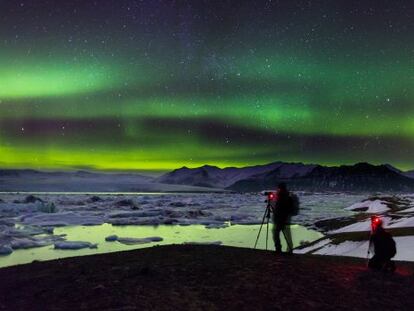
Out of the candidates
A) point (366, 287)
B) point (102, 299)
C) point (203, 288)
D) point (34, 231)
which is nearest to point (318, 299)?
point (366, 287)

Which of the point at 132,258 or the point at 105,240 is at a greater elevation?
the point at 132,258

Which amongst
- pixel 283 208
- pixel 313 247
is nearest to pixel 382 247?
pixel 283 208

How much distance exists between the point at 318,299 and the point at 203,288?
105 inches

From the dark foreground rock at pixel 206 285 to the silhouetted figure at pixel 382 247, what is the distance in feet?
1.56

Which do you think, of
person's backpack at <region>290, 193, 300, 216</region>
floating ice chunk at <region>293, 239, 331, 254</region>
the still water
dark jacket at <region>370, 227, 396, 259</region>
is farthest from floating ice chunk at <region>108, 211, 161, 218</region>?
dark jacket at <region>370, 227, 396, 259</region>

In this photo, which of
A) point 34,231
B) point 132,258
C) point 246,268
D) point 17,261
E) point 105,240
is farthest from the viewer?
point 34,231

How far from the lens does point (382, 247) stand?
13047mm

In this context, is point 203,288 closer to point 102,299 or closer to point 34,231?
point 102,299

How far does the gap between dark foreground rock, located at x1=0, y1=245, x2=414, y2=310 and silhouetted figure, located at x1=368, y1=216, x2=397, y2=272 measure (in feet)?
1.56

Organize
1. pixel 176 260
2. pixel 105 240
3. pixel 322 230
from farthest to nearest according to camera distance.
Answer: pixel 322 230 → pixel 105 240 → pixel 176 260

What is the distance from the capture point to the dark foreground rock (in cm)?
972

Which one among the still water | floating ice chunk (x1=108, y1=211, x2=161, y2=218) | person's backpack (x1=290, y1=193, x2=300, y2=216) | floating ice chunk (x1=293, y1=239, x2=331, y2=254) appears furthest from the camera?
floating ice chunk (x1=108, y1=211, x2=161, y2=218)

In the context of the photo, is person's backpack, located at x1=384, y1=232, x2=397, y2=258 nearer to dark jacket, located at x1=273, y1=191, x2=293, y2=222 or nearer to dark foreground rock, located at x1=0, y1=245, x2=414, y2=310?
dark foreground rock, located at x1=0, y1=245, x2=414, y2=310

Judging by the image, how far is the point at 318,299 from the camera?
33.1ft
